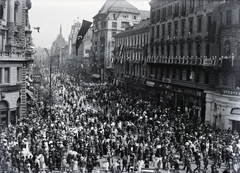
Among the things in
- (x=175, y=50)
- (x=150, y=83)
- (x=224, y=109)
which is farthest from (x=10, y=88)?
(x=150, y=83)

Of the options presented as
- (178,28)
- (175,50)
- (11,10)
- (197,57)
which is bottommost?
(197,57)

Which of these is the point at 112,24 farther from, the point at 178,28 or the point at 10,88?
the point at 10,88

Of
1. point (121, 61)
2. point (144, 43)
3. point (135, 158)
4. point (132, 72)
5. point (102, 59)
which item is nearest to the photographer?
point (135, 158)

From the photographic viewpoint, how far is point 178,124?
119 ft

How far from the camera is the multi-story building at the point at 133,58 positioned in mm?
67062

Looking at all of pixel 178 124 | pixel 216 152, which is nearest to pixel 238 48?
pixel 178 124

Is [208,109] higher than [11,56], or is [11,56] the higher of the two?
[11,56]

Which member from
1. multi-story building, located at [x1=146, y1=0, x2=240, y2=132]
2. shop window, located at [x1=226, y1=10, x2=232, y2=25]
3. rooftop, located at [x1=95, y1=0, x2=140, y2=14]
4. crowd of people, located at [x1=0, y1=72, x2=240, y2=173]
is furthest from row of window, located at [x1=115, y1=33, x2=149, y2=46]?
crowd of people, located at [x1=0, y1=72, x2=240, y2=173]

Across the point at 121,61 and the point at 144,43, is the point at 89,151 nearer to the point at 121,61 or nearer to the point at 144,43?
the point at 144,43

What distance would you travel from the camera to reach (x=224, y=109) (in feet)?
126

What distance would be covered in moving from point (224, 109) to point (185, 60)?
1289 centimetres

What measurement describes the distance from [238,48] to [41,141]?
22.8m

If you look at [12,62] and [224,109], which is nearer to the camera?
[224,109]

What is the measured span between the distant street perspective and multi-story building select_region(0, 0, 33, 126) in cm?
11
